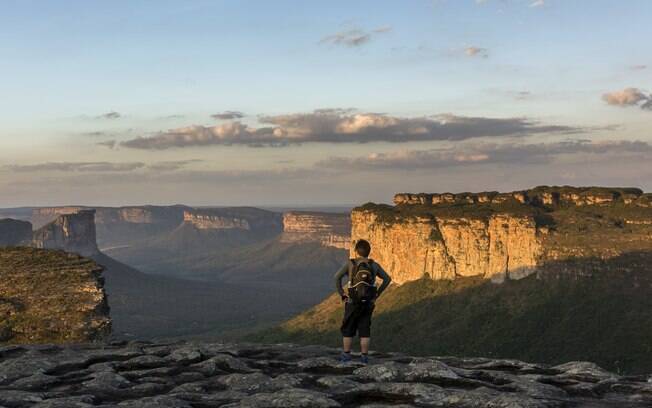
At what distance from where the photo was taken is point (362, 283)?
24.1 meters

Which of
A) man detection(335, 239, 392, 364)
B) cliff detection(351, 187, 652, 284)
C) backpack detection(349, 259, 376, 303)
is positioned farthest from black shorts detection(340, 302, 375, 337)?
cliff detection(351, 187, 652, 284)

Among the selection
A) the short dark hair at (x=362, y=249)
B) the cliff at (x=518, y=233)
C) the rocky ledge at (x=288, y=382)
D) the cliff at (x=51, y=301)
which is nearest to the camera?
the rocky ledge at (x=288, y=382)

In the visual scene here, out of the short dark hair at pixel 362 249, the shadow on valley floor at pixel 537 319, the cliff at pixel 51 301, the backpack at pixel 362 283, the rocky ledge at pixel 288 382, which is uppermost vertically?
the short dark hair at pixel 362 249

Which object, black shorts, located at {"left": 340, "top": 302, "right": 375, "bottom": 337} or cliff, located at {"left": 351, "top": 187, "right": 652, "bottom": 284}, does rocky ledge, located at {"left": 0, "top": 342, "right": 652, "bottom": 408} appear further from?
cliff, located at {"left": 351, "top": 187, "right": 652, "bottom": 284}

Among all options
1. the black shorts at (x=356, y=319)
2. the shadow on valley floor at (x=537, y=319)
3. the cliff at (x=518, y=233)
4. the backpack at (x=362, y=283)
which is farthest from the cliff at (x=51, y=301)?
the cliff at (x=518, y=233)

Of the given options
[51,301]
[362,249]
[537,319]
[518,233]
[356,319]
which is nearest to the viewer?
[362,249]

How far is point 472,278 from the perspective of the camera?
559 feet

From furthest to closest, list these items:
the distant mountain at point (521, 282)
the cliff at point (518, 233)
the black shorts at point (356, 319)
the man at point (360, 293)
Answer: the cliff at point (518, 233)
the distant mountain at point (521, 282)
the black shorts at point (356, 319)
the man at point (360, 293)

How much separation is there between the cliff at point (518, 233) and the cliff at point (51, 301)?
107 metres

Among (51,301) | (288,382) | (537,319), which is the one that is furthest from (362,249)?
(537,319)

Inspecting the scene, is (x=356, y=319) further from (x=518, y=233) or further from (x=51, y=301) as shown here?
(x=518, y=233)

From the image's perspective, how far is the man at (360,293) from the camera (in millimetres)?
24234

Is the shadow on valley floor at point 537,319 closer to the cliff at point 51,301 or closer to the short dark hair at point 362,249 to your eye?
the cliff at point 51,301

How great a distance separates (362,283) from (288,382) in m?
4.87
